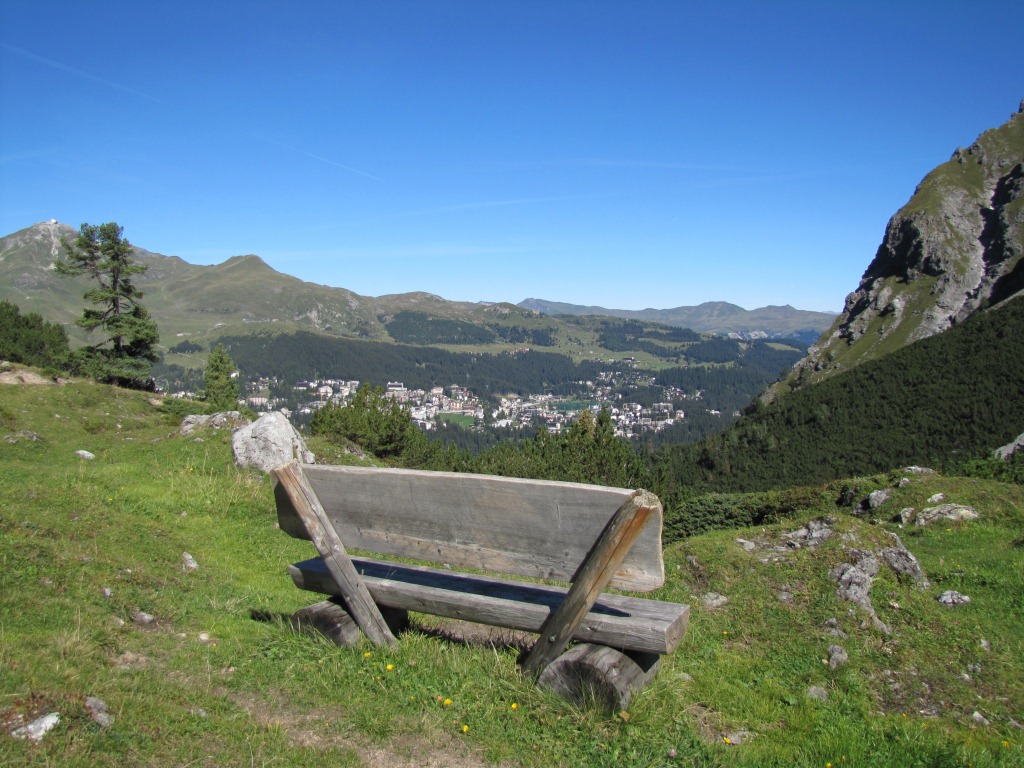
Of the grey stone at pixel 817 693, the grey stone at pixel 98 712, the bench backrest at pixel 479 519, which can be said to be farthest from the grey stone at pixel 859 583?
the grey stone at pixel 98 712

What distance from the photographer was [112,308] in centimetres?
4306

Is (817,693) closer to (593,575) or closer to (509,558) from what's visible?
(593,575)

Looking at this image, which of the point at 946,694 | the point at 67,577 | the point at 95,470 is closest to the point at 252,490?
the point at 95,470

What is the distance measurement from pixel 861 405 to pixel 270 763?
99487 mm

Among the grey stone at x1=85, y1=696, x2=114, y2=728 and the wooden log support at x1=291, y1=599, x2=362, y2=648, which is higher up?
the grey stone at x1=85, y1=696, x2=114, y2=728

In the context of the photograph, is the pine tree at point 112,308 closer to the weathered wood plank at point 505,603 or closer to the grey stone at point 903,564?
the weathered wood plank at point 505,603

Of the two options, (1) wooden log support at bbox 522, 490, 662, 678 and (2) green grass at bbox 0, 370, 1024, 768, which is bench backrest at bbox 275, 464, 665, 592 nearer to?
(1) wooden log support at bbox 522, 490, 662, 678

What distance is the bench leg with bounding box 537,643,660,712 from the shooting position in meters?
4.65

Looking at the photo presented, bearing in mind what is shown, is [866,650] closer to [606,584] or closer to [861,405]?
[606,584]

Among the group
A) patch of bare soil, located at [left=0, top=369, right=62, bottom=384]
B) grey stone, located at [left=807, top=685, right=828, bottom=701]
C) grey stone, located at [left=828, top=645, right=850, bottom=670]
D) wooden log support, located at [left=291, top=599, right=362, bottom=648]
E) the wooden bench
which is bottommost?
grey stone, located at [left=828, top=645, right=850, bottom=670]

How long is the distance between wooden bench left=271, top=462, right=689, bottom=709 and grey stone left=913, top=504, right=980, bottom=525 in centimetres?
1277

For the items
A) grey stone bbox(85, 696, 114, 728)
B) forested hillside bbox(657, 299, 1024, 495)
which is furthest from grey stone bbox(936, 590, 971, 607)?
forested hillside bbox(657, 299, 1024, 495)

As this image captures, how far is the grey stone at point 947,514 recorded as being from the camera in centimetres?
1456

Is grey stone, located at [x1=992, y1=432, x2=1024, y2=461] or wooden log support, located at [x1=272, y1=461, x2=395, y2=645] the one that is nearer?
wooden log support, located at [x1=272, y1=461, x2=395, y2=645]
